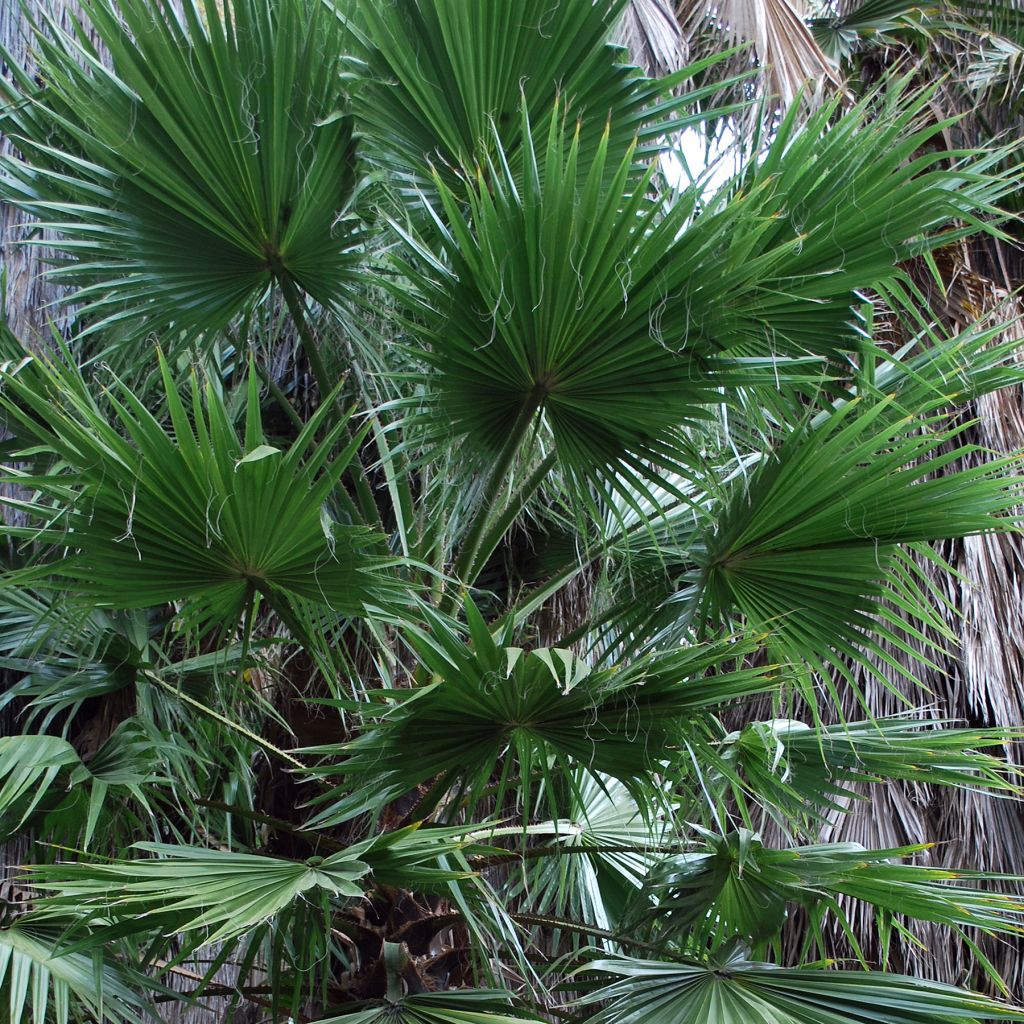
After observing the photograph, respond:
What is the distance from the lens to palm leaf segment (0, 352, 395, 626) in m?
1.35

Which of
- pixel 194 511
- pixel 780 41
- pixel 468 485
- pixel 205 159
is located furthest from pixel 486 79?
pixel 780 41

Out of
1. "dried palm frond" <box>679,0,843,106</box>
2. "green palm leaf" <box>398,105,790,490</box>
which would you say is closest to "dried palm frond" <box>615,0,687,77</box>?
"dried palm frond" <box>679,0,843,106</box>

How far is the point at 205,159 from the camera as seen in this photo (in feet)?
5.76

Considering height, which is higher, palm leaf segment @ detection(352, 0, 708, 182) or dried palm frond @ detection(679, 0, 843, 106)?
dried palm frond @ detection(679, 0, 843, 106)

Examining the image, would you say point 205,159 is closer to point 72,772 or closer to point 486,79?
point 486,79

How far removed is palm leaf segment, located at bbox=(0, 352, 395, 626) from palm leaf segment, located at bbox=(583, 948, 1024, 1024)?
0.71m

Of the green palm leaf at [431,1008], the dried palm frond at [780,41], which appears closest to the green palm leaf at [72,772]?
the green palm leaf at [431,1008]

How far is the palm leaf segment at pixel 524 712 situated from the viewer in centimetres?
140

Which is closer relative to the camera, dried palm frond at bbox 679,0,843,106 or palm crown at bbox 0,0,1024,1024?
palm crown at bbox 0,0,1024,1024

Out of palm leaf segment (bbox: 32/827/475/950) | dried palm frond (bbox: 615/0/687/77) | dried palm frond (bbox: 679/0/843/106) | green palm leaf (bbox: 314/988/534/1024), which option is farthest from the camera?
dried palm frond (bbox: 679/0/843/106)

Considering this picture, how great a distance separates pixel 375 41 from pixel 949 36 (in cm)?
282

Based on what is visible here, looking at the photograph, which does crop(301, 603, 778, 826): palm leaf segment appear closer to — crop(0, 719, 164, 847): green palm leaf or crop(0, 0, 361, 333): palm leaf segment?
crop(0, 719, 164, 847): green palm leaf

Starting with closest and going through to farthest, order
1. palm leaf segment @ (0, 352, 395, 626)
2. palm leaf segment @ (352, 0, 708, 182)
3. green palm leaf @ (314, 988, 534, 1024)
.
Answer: palm leaf segment @ (0, 352, 395, 626) < green palm leaf @ (314, 988, 534, 1024) < palm leaf segment @ (352, 0, 708, 182)

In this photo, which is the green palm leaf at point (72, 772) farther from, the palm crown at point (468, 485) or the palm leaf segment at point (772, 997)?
the palm leaf segment at point (772, 997)
